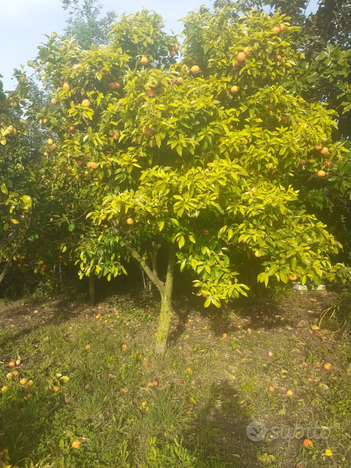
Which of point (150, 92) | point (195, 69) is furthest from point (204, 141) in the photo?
point (195, 69)

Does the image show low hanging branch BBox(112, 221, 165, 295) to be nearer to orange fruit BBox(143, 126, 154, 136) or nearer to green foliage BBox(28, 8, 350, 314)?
green foliage BBox(28, 8, 350, 314)

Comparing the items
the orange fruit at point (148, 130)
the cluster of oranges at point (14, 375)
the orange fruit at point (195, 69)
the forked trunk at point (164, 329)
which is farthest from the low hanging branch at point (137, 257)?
the orange fruit at point (195, 69)

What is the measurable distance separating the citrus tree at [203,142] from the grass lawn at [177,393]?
0.75 meters

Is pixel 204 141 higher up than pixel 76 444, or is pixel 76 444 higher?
pixel 204 141

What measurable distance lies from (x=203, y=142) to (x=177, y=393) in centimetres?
284

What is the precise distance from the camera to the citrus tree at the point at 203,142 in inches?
118

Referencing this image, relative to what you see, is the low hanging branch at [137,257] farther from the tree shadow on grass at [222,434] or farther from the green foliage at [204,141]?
the tree shadow on grass at [222,434]

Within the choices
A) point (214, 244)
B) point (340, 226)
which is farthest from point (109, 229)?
point (340, 226)

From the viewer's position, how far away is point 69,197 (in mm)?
5176

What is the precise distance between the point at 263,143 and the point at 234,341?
9.83 ft

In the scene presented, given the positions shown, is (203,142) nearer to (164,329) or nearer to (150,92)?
(150,92)

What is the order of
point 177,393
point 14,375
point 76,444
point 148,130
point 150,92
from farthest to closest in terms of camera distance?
point 14,375 < point 177,393 < point 150,92 < point 148,130 < point 76,444

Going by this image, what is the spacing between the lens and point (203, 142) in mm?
3205

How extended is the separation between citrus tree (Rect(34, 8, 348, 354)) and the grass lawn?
748 mm
